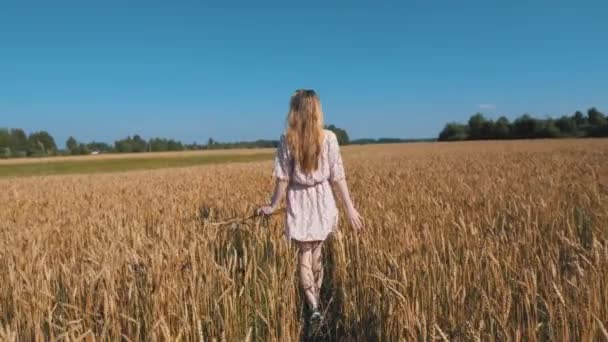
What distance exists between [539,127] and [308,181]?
2955 inches

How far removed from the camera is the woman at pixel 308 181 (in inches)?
122

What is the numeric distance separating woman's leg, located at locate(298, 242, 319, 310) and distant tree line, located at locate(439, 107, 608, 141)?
2697 inches

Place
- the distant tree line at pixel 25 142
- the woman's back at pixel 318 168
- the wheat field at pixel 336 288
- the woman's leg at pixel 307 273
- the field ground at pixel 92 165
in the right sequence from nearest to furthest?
the wheat field at pixel 336 288
the woman's leg at pixel 307 273
the woman's back at pixel 318 168
the field ground at pixel 92 165
the distant tree line at pixel 25 142

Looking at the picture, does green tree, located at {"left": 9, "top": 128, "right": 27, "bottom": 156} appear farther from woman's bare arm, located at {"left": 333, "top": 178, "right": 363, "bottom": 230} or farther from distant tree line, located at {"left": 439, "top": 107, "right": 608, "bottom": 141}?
woman's bare arm, located at {"left": 333, "top": 178, "right": 363, "bottom": 230}

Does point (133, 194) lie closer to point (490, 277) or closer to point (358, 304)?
point (358, 304)

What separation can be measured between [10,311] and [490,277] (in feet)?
10.4

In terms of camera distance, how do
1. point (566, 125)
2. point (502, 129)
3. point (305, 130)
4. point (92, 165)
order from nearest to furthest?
point (305, 130), point (92, 165), point (566, 125), point (502, 129)

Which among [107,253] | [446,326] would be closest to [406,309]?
[446,326]

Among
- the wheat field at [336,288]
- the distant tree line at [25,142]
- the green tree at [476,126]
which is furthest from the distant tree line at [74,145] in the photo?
the wheat field at [336,288]

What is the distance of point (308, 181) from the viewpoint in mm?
3188

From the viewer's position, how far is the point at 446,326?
210cm

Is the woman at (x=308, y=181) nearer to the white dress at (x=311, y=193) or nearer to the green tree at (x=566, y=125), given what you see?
the white dress at (x=311, y=193)

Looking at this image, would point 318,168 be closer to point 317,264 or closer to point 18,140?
point 317,264

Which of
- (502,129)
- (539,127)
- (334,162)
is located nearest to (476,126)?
(502,129)
